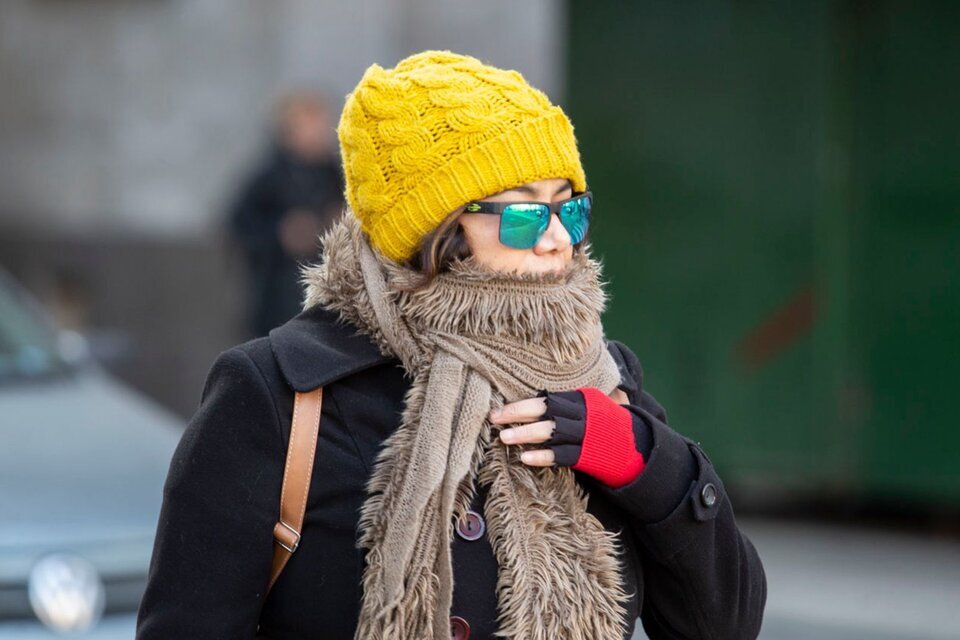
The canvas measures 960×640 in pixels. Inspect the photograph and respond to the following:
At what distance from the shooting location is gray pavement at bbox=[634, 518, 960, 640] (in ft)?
20.4

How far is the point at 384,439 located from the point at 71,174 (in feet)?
25.1

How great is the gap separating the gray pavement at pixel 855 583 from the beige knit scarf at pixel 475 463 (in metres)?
3.22

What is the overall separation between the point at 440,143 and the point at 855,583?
16.6 ft

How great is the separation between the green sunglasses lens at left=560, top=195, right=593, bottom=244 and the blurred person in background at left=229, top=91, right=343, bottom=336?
5.22 meters

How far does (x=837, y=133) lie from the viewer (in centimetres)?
786

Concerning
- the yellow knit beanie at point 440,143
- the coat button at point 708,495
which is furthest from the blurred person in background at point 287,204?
the coat button at point 708,495

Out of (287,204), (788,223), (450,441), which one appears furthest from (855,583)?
(450,441)

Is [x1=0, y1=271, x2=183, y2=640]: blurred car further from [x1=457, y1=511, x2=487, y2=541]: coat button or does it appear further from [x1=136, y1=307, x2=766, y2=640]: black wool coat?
[x1=457, y1=511, x2=487, y2=541]: coat button

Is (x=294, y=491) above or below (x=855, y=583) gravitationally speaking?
above

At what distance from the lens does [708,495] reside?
2414mm

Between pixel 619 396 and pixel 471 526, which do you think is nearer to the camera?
pixel 471 526

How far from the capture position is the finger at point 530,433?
231 centimetres

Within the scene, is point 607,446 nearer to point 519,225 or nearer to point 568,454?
point 568,454

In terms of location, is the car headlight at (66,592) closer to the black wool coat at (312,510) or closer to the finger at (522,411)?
the black wool coat at (312,510)
